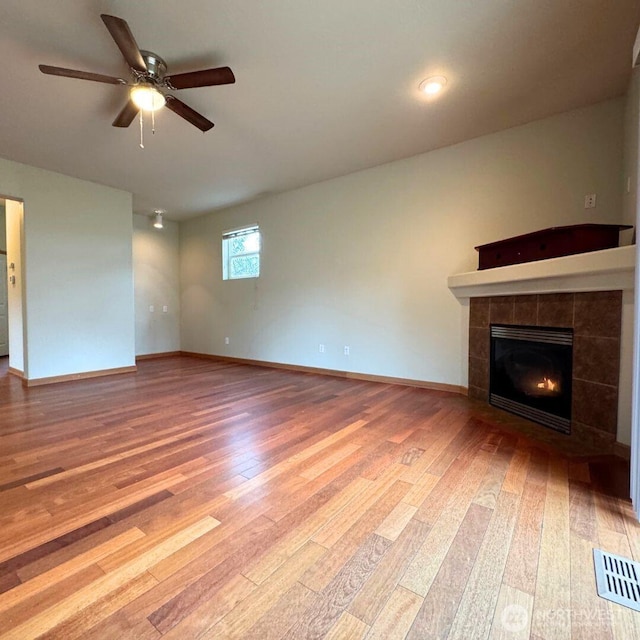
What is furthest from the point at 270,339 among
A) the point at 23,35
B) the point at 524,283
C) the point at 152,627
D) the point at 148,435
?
the point at 152,627

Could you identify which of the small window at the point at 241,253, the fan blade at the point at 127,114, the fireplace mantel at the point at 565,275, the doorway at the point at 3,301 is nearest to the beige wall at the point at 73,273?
the small window at the point at 241,253

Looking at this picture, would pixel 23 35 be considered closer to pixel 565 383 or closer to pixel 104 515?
pixel 104 515

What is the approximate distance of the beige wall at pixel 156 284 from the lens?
610 cm

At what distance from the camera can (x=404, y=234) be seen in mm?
3885

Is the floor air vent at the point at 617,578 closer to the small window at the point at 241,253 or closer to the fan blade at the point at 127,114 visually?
the fan blade at the point at 127,114

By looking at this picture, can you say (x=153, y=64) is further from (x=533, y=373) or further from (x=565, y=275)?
(x=533, y=373)

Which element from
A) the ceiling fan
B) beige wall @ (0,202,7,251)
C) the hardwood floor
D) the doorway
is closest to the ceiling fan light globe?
the ceiling fan

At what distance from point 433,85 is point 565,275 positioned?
1.78 metres

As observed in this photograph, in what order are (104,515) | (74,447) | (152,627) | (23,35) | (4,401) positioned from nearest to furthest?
(152,627) < (104,515) < (23,35) < (74,447) < (4,401)

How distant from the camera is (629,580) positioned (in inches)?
43.3

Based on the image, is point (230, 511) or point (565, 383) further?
point (565, 383)

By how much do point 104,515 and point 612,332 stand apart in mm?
3133

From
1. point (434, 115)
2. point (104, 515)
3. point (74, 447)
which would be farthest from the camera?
point (434, 115)

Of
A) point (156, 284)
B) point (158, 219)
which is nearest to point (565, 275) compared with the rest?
point (158, 219)
